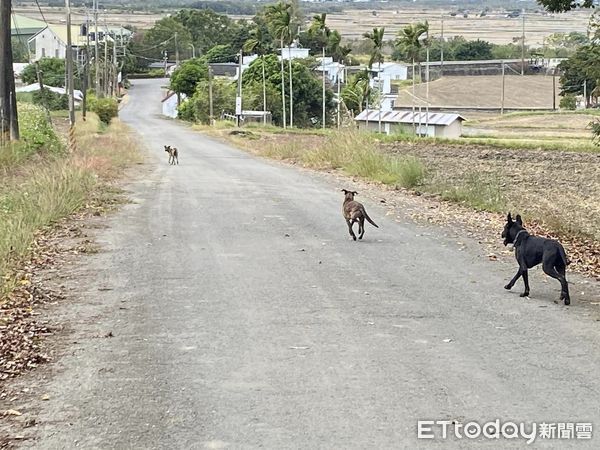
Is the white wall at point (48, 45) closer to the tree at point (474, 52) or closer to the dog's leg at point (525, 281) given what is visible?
the tree at point (474, 52)

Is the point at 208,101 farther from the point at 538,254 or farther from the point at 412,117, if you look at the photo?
the point at 538,254

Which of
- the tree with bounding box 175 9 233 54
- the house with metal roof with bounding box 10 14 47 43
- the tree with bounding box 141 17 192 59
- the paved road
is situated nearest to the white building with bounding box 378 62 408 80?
the tree with bounding box 175 9 233 54

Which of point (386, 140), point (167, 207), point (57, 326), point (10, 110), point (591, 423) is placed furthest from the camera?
point (386, 140)

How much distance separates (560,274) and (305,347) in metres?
3.22

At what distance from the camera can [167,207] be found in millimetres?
18828

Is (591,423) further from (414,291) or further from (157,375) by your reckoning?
(414,291)

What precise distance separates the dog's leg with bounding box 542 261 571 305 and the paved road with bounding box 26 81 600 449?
0.55ft

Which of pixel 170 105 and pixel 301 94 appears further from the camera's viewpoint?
pixel 170 105

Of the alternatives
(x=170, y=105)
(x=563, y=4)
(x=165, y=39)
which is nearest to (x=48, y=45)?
(x=165, y=39)

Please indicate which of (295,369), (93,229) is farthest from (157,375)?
(93,229)

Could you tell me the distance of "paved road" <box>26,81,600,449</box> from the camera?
621 centimetres

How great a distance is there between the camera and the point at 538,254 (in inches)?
392

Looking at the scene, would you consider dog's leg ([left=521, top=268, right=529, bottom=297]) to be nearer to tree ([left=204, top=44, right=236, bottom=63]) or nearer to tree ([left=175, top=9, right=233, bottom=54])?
tree ([left=204, top=44, right=236, bottom=63])

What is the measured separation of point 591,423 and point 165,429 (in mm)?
2695
